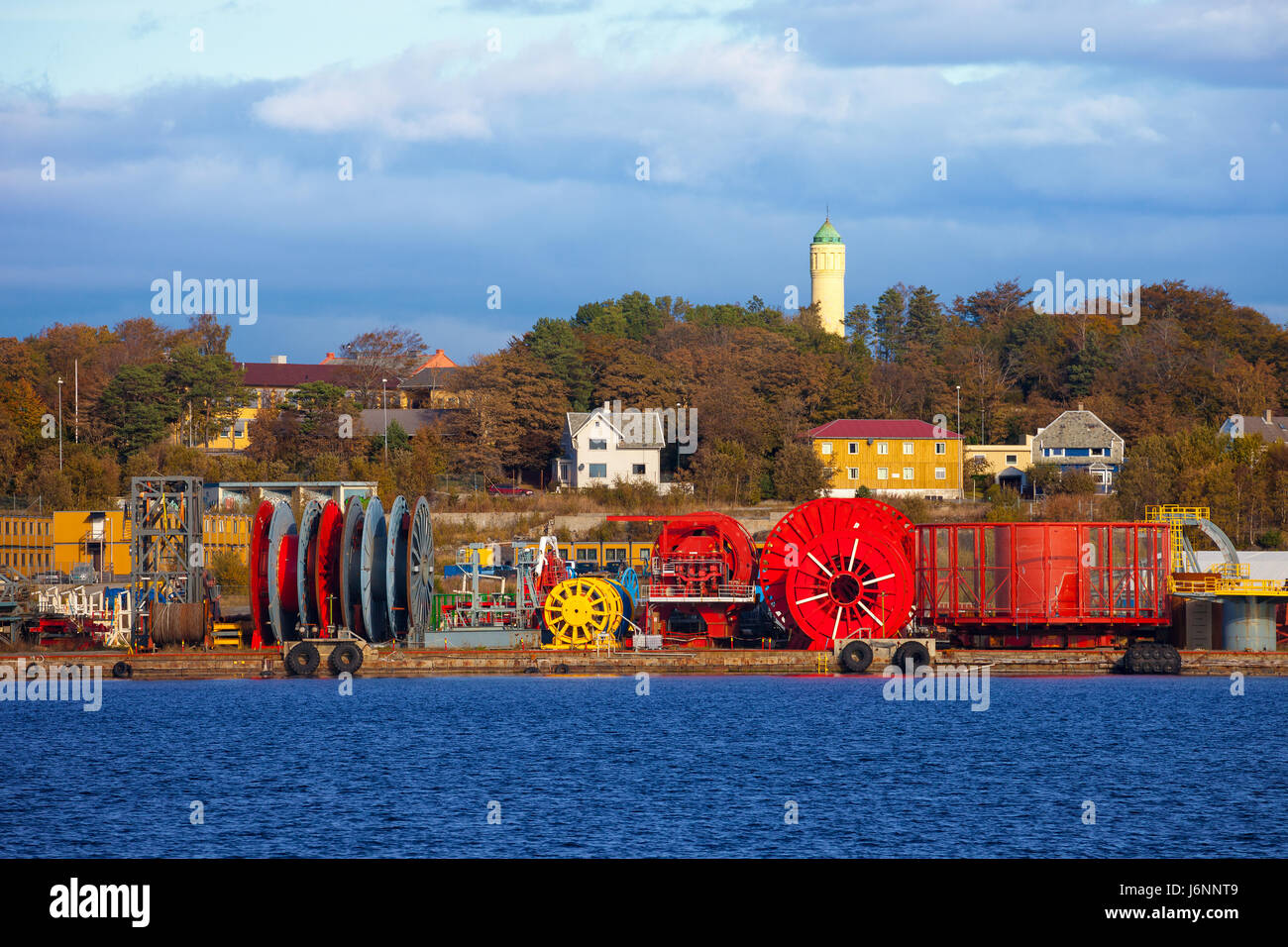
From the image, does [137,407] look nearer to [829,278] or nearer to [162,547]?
[162,547]

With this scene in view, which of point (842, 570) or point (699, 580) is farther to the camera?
point (699, 580)

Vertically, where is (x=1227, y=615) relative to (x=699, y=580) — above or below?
below

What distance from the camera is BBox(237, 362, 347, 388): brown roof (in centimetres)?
12529

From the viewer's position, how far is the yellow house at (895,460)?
3893 inches

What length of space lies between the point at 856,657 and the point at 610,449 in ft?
146

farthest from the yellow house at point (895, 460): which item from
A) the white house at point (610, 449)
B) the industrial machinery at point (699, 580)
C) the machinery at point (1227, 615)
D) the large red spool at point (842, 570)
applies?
the machinery at point (1227, 615)

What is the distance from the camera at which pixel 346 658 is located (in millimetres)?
54562

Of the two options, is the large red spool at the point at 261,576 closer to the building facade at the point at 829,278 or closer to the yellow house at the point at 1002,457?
the yellow house at the point at 1002,457

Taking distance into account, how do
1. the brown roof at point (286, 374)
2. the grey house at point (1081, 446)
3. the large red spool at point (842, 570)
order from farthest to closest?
the brown roof at point (286, 374)
the grey house at point (1081, 446)
the large red spool at point (842, 570)

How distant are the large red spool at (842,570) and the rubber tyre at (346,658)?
49.4 feet

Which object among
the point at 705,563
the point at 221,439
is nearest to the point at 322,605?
the point at 705,563

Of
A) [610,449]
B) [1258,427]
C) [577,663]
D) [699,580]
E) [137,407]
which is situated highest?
[137,407]

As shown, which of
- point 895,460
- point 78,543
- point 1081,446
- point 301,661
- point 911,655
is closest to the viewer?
point 911,655

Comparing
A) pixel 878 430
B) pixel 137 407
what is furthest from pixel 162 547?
pixel 878 430
